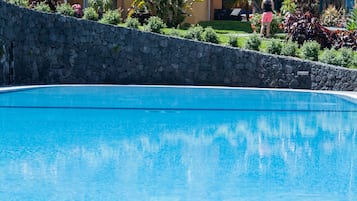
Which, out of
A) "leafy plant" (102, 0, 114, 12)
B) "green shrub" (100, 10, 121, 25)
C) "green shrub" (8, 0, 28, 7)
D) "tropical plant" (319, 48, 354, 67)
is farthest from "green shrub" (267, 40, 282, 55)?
"green shrub" (8, 0, 28, 7)

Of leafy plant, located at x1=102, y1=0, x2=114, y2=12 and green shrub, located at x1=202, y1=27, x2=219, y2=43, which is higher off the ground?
leafy plant, located at x1=102, y1=0, x2=114, y2=12

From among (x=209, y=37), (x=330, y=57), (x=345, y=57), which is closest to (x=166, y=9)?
(x=209, y=37)

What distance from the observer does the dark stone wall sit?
77.6 ft

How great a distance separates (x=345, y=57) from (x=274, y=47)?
86.3 inches

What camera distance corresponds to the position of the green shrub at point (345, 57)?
907 inches

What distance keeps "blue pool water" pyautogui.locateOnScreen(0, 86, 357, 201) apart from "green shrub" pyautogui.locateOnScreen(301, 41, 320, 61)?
2661mm

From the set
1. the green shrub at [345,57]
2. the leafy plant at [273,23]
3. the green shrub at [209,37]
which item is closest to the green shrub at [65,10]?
the green shrub at [209,37]

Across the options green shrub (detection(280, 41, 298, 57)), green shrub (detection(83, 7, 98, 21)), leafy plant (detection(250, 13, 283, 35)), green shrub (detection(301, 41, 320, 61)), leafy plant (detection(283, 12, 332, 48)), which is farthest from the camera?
leafy plant (detection(250, 13, 283, 35))

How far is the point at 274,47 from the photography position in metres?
23.6

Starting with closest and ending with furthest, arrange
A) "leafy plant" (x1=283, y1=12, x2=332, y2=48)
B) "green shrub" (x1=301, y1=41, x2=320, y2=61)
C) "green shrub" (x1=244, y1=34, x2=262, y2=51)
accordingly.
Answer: "green shrub" (x1=301, y1=41, x2=320, y2=61) → "green shrub" (x1=244, y1=34, x2=262, y2=51) → "leafy plant" (x1=283, y1=12, x2=332, y2=48)

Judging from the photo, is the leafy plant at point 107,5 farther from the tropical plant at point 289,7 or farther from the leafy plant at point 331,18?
the leafy plant at point 331,18

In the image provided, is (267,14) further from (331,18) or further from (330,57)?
(331,18)

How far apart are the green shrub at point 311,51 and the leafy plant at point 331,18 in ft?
32.0

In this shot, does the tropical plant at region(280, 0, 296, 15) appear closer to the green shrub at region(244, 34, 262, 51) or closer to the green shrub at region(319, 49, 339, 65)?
the green shrub at region(244, 34, 262, 51)
